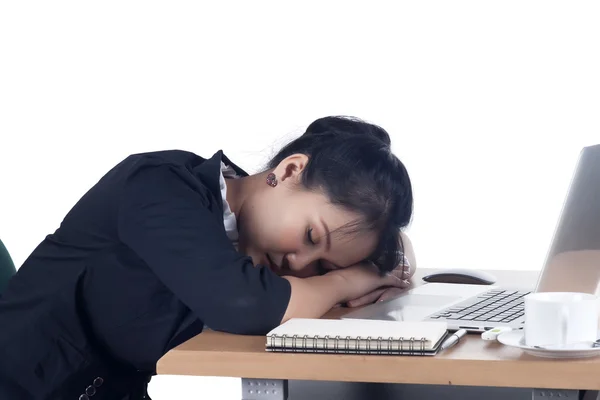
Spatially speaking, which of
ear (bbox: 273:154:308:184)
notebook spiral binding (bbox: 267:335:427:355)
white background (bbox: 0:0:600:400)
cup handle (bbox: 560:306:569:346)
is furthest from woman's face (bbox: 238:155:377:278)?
white background (bbox: 0:0:600:400)

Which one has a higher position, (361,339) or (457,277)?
(361,339)

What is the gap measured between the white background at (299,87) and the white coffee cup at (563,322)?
2.50 metres

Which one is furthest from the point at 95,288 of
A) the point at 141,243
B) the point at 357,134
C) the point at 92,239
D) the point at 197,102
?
the point at 197,102

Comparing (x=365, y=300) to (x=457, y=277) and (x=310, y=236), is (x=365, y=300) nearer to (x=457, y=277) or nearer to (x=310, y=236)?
(x=310, y=236)

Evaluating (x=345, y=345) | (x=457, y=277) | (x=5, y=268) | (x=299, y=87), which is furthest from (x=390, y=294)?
(x=299, y=87)

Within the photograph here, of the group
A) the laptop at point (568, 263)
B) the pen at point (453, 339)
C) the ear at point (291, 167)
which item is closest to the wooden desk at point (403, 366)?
the pen at point (453, 339)

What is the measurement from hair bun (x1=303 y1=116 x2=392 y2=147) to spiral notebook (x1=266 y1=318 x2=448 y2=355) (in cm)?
65

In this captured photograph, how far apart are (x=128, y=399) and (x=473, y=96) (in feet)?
7.65

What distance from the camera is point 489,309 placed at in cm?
137

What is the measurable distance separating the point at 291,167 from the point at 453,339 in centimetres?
58

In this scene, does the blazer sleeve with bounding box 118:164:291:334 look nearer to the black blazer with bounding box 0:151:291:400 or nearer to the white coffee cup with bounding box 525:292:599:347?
the black blazer with bounding box 0:151:291:400

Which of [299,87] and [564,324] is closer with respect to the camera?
[564,324]

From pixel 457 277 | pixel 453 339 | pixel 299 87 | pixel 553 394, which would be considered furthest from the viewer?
pixel 299 87

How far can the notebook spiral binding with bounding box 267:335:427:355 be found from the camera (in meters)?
1.02
